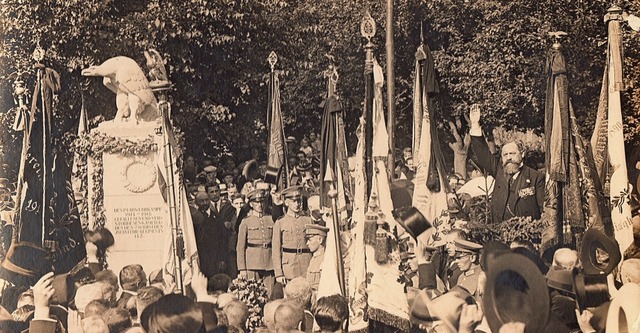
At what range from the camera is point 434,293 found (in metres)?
7.15

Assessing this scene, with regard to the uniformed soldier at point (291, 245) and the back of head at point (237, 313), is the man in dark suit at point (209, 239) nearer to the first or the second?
the back of head at point (237, 313)

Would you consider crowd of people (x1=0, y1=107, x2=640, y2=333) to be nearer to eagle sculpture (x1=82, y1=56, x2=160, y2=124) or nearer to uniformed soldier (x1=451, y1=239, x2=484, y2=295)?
uniformed soldier (x1=451, y1=239, x2=484, y2=295)

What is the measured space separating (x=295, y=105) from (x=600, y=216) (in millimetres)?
2397

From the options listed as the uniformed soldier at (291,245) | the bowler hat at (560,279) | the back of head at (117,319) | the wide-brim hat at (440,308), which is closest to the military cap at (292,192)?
the uniformed soldier at (291,245)

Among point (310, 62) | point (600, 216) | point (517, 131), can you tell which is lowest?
point (600, 216)

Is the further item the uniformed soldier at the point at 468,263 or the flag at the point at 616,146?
the flag at the point at 616,146

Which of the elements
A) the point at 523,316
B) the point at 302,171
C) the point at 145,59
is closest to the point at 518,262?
the point at 523,316

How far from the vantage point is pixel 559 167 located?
7246 mm

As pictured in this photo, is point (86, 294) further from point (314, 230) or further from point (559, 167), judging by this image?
point (559, 167)

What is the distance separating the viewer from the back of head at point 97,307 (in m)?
7.14

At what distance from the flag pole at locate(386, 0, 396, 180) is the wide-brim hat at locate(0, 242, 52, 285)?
8.48ft

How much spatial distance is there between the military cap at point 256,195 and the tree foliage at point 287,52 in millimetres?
275

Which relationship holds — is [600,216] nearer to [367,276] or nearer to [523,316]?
[523,316]

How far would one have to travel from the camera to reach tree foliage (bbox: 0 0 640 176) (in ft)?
23.5
